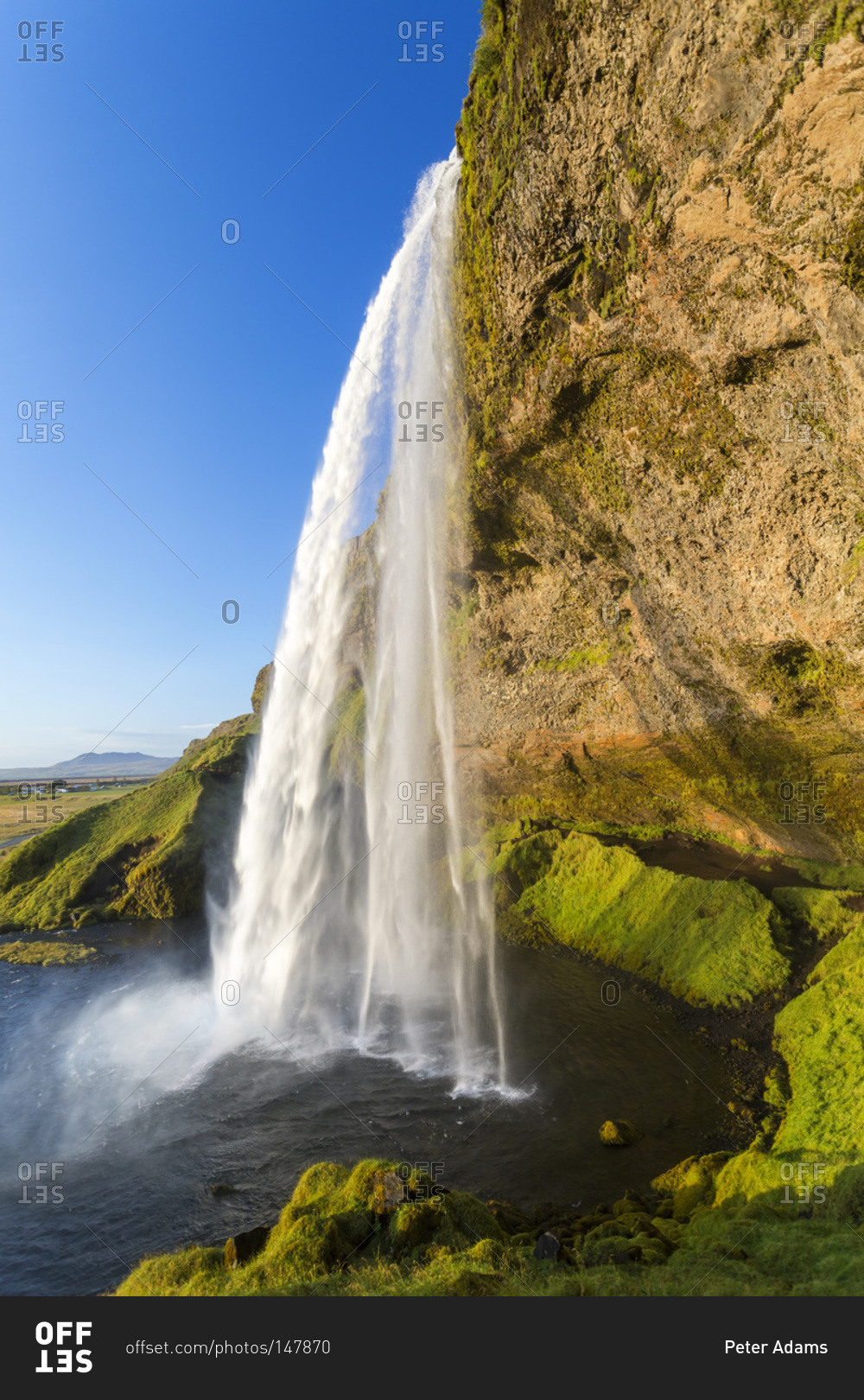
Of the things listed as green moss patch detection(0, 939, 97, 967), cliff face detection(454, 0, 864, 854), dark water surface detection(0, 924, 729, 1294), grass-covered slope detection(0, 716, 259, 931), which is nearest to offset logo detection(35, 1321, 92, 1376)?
dark water surface detection(0, 924, 729, 1294)

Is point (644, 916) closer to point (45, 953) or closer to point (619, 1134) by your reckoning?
point (619, 1134)

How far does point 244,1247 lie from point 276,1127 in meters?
5.47

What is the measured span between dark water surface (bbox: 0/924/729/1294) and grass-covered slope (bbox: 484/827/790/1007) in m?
2.28

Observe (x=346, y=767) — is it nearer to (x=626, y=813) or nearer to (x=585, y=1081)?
(x=626, y=813)

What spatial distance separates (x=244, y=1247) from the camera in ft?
30.0

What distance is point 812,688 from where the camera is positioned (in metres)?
14.8

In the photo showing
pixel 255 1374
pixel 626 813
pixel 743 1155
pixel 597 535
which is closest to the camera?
pixel 255 1374

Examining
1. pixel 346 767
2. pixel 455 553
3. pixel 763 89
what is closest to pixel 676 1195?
pixel 763 89

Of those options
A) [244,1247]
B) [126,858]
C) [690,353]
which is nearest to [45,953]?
[126,858]

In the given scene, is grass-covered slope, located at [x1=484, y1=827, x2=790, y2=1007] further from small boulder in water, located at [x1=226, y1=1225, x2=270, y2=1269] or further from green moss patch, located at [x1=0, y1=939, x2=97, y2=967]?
green moss patch, located at [x1=0, y1=939, x2=97, y2=967]

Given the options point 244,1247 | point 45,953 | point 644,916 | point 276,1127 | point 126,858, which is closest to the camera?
point 244,1247

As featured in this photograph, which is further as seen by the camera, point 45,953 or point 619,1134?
point 45,953

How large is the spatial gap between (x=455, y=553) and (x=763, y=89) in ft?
53.0

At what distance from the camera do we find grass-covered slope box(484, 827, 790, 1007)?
19.4 metres
